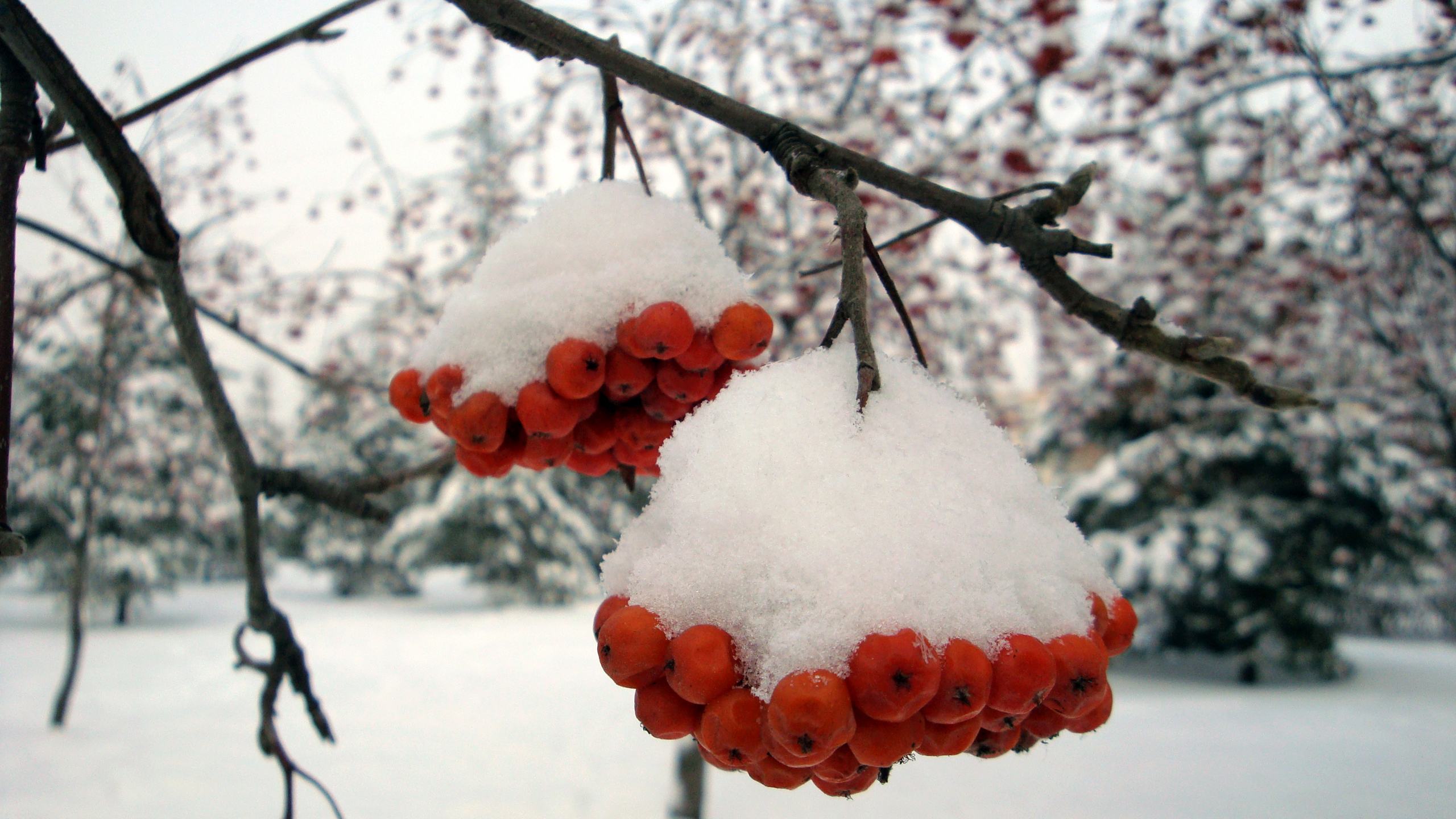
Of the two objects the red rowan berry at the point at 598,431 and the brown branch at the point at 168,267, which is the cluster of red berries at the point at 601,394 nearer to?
the red rowan berry at the point at 598,431

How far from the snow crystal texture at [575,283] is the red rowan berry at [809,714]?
0.48 meters

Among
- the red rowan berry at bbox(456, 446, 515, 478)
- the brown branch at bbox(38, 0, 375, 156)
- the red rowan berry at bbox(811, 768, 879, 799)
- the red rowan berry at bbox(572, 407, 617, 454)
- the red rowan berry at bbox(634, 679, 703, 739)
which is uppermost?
the brown branch at bbox(38, 0, 375, 156)

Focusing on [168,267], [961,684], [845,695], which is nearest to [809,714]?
[845,695]

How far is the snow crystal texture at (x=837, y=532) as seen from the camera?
2.23 feet

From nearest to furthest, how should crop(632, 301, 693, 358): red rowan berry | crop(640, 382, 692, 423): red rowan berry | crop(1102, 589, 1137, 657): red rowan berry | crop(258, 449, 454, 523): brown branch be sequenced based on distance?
crop(1102, 589, 1137, 657): red rowan berry, crop(632, 301, 693, 358): red rowan berry, crop(640, 382, 692, 423): red rowan berry, crop(258, 449, 454, 523): brown branch

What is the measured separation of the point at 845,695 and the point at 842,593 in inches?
3.2

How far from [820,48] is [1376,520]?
7.38 m

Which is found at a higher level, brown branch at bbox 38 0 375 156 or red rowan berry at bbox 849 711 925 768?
brown branch at bbox 38 0 375 156

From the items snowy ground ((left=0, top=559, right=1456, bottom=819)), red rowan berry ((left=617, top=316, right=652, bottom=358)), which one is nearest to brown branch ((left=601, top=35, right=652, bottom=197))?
red rowan berry ((left=617, top=316, right=652, bottom=358))

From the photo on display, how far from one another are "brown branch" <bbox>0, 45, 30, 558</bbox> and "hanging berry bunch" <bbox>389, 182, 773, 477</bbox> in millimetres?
415

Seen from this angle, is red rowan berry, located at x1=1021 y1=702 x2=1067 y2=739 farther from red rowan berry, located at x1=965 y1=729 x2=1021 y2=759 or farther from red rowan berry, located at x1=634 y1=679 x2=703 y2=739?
red rowan berry, located at x1=634 y1=679 x2=703 y2=739

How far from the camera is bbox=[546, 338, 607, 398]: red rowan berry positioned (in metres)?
0.97

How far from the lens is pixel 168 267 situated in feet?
3.99

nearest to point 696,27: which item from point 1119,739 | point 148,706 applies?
point 1119,739
